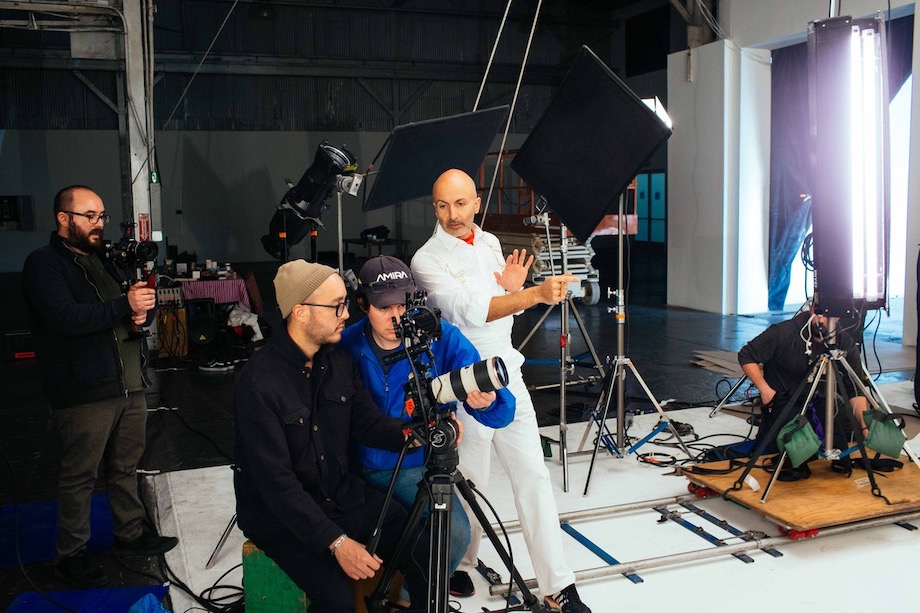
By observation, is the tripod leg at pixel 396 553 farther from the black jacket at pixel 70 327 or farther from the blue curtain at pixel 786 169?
the blue curtain at pixel 786 169

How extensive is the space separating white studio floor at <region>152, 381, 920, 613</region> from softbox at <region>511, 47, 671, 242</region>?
1327 mm

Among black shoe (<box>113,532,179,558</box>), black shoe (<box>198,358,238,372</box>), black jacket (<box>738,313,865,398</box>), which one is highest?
black jacket (<box>738,313,865,398</box>)

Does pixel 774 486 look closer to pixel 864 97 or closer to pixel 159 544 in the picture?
pixel 864 97

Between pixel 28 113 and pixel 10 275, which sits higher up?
pixel 28 113

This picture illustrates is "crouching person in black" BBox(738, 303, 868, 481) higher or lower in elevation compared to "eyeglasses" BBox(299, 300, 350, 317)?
lower

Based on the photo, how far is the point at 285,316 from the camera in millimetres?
2574

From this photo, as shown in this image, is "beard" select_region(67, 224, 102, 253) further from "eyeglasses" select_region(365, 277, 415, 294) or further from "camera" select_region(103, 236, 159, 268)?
"eyeglasses" select_region(365, 277, 415, 294)

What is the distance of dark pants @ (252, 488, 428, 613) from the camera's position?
244 cm

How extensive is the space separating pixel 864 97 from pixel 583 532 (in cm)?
218

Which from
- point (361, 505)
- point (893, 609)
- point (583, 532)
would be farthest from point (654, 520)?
point (361, 505)

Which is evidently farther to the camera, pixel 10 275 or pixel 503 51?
pixel 503 51

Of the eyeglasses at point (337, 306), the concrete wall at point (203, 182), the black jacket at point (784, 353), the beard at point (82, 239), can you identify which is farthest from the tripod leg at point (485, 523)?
the concrete wall at point (203, 182)

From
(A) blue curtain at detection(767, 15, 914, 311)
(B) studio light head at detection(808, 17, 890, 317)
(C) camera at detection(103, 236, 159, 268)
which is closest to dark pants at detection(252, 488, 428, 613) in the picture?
(C) camera at detection(103, 236, 159, 268)

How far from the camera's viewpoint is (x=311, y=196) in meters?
4.99
